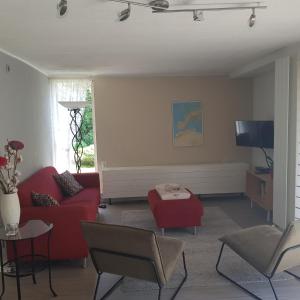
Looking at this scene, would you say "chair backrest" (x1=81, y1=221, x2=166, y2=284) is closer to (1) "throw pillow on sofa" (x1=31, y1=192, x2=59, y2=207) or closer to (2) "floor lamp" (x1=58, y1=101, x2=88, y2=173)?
(1) "throw pillow on sofa" (x1=31, y1=192, x2=59, y2=207)

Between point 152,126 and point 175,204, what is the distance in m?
2.33

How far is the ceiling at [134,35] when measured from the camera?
2.44 metres

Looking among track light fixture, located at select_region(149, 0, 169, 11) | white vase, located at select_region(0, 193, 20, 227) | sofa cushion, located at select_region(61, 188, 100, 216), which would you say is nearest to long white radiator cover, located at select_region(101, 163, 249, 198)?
sofa cushion, located at select_region(61, 188, 100, 216)

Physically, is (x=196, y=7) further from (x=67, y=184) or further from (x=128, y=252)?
(x=67, y=184)

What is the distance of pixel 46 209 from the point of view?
123 inches

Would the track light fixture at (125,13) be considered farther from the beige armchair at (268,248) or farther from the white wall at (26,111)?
the beige armchair at (268,248)

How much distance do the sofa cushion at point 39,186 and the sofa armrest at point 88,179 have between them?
1.65 feet

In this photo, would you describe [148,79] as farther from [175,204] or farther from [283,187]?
[283,187]

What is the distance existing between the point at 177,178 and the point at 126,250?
347cm

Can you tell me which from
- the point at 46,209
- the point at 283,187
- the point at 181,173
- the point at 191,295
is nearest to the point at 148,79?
the point at 181,173

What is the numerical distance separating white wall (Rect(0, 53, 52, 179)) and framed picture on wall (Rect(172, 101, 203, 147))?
2395mm

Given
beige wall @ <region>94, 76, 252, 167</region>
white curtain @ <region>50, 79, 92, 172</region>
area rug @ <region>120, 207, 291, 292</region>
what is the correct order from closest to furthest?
area rug @ <region>120, 207, 291, 292</region>, white curtain @ <region>50, 79, 92, 172</region>, beige wall @ <region>94, 76, 252, 167</region>

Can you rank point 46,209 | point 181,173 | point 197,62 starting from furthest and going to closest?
point 181,173 < point 197,62 < point 46,209

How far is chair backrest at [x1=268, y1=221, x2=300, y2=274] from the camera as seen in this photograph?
2.41 meters
